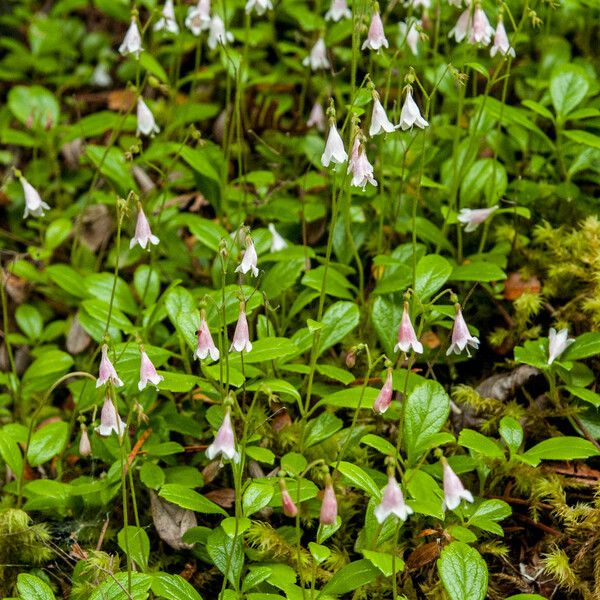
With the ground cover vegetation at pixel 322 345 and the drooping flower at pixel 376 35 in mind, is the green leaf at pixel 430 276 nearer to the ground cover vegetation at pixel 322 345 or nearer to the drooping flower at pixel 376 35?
the ground cover vegetation at pixel 322 345

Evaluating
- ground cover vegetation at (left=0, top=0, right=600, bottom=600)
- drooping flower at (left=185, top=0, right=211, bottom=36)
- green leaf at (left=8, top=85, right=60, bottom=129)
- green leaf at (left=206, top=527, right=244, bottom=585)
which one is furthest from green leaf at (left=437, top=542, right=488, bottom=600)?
green leaf at (left=8, top=85, right=60, bottom=129)

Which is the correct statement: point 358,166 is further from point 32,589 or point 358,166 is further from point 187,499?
point 32,589

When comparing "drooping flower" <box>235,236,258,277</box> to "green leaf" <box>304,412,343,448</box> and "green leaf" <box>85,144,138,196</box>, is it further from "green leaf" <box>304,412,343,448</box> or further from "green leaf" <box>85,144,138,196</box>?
"green leaf" <box>85,144,138,196</box>

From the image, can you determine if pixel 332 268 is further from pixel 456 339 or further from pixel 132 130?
pixel 132 130

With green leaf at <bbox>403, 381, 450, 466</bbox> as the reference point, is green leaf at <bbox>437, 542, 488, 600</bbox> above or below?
below

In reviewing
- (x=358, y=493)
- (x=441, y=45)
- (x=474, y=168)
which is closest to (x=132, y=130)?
(x=441, y=45)

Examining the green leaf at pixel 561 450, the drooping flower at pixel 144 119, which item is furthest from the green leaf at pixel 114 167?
the green leaf at pixel 561 450
